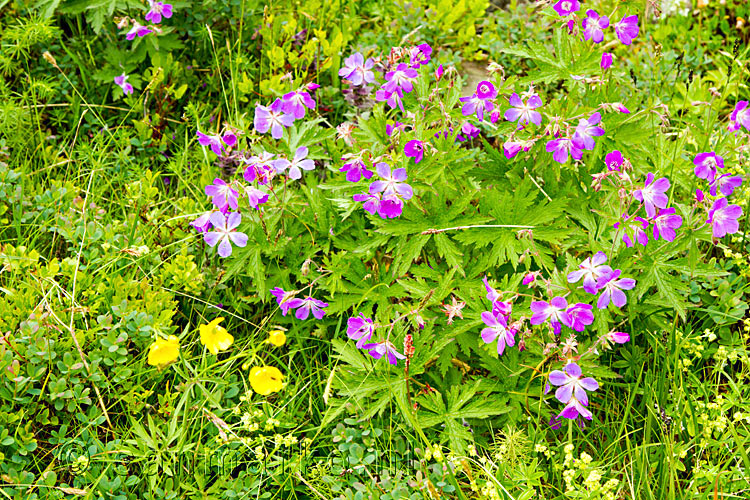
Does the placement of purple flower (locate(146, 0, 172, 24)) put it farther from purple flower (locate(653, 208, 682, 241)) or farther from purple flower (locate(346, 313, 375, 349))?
purple flower (locate(653, 208, 682, 241))

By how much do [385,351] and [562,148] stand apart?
31.6 inches

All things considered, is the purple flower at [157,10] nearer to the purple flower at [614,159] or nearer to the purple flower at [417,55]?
the purple flower at [417,55]

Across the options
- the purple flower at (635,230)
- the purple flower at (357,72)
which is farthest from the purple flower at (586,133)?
the purple flower at (357,72)

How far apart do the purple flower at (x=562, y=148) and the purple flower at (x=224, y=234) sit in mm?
974

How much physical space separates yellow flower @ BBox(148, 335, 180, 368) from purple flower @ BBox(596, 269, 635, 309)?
1224 millimetres

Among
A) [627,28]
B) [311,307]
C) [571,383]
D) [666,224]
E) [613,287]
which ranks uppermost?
[627,28]

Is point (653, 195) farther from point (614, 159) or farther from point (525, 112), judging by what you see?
point (525, 112)

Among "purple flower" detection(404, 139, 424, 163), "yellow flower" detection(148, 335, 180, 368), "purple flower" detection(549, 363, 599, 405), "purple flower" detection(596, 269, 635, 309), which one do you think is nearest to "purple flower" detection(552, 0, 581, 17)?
"purple flower" detection(404, 139, 424, 163)

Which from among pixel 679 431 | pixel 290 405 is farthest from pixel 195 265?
pixel 679 431

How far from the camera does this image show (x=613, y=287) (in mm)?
1961

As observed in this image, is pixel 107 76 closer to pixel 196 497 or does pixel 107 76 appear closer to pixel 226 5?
pixel 226 5

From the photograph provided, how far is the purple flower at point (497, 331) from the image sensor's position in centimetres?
195

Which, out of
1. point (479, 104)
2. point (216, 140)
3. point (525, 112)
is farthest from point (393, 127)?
point (216, 140)

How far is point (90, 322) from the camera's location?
7.80 ft
